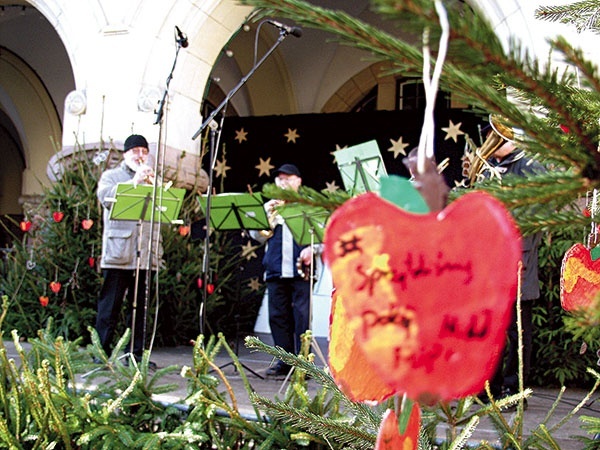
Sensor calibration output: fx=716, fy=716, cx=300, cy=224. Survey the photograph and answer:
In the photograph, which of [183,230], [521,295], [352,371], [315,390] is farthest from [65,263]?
[352,371]

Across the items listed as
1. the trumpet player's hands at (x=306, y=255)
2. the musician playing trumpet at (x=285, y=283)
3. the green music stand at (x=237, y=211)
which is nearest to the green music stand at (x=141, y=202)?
the green music stand at (x=237, y=211)

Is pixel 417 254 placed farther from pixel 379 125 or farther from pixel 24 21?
pixel 24 21

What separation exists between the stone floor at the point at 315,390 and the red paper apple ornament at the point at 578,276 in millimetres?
1124

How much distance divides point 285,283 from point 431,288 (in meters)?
4.36

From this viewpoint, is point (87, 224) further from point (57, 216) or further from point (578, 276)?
point (578, 276)

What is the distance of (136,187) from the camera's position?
4.37 m

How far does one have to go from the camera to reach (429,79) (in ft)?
1.91

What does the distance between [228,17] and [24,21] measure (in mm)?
5713

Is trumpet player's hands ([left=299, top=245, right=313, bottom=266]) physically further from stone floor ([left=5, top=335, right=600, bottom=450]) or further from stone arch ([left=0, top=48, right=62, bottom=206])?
stone arch ([left=0, top=48, right=62, bottom=206])

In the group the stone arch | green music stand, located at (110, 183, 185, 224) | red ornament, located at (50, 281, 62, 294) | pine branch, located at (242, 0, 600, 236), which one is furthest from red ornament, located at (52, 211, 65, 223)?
pine branch, located at (242, 0, 600, 236)

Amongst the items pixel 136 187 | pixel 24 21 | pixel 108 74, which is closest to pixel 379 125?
pixel 108 74

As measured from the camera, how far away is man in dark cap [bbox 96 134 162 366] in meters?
4.77

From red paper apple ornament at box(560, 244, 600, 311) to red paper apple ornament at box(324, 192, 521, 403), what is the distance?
651mm

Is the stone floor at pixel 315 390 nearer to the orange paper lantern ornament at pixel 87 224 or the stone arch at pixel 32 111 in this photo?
the orange paper lantern ornament at pixel 87 224
